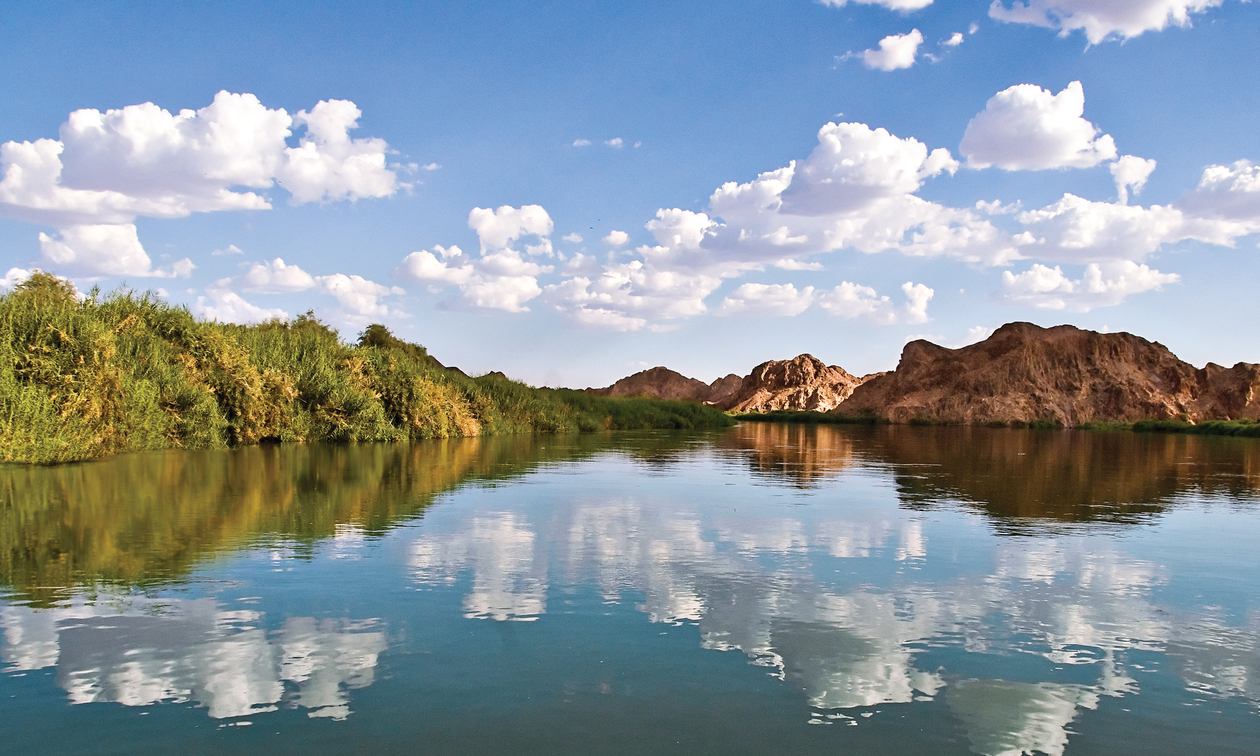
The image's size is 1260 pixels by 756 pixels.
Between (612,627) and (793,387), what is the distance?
106057 mm

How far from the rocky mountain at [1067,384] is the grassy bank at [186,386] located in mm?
54510

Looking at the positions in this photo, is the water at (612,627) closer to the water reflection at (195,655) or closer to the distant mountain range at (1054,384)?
the water reflection at (195,655)

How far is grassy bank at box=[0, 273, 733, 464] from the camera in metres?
14.9

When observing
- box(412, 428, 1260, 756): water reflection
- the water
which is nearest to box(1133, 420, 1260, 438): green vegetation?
the water

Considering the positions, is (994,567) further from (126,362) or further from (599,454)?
(126,362)

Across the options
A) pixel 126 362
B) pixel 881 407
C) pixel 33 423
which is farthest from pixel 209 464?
pixel 881 407

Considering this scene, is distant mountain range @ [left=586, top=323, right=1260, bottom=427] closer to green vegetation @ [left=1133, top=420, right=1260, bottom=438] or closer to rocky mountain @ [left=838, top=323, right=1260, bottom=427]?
rocky mountain @ [left=838, top=323, right=1260, bottom=427]

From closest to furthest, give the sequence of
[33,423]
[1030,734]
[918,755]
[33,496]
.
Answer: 1. [918,755]
2. [1030,734]
3. [33,496]
4. [33,423]

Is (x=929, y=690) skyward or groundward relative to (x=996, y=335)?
groundward

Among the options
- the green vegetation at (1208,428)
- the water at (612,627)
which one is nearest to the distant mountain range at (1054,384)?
the green vegetation at (1208,428)

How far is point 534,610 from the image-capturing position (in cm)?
551

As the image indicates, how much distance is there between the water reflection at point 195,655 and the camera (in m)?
3.94

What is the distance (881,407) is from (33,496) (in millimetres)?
81286

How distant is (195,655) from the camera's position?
4.48 metres
